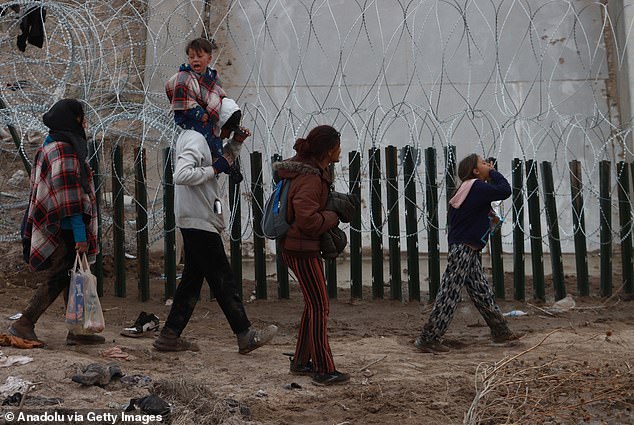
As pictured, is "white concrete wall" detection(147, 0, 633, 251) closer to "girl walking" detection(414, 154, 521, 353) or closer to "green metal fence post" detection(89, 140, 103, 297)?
"green metal fence post" detection(89, 140, 103, 297)

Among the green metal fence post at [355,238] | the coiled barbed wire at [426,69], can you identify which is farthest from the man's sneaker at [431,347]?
the coiled barbed wire at [426,69]

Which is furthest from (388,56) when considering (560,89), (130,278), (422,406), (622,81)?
(422,406)

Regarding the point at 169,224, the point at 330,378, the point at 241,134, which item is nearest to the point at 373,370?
the point at 330,378

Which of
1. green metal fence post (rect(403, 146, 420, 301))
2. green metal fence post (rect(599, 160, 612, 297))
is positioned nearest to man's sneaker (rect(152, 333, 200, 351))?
green metal fence post (rect(403, 146, 420, 301))

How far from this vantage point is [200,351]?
17.8 feet

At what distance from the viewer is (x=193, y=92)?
16.9 ft

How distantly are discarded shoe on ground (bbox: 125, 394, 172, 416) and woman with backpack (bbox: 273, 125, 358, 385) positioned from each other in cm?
105

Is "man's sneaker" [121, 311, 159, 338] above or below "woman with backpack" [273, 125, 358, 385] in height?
below

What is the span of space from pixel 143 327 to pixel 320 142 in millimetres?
2206

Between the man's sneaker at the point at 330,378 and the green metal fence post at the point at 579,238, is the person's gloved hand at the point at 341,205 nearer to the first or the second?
the man's sneaker at the point at 330,378

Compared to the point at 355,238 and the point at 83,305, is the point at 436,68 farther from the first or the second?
the point at 83,305

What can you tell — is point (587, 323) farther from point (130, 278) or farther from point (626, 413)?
point (130, 278)

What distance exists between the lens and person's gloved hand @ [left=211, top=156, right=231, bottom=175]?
5.21 meters

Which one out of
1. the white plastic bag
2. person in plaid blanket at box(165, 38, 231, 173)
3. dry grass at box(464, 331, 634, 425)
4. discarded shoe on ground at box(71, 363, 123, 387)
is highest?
person in plaid blanket at box(165, 38, 231, 173)
